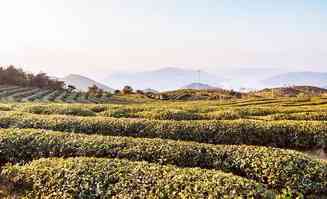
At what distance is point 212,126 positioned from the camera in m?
19.6

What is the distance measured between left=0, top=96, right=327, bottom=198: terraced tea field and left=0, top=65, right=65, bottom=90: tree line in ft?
253

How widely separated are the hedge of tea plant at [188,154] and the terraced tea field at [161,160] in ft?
0.11

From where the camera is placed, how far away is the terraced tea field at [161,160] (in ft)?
39.2

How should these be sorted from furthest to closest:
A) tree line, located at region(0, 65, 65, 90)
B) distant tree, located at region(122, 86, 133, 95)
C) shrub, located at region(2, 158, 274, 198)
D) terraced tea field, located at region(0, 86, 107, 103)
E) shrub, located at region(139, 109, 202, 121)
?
distant tree, located at region(122, 86, 133, 95) → tree line, located at region(0, 65, 65, 90) → terraced tea field, located at region(0, 86, 107, 103) → shrub, located at region(139, 109, 202, 121) → shrub, located at region(2, 158, 274, 198)

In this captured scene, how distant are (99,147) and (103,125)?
15.0 feet

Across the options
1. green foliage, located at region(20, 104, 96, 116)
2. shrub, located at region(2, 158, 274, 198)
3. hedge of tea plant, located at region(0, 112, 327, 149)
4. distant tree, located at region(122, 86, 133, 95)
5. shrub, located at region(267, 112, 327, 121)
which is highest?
distant tree, located at region(122, 86, 133, 95)

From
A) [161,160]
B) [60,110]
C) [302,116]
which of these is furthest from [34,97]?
[161,160]

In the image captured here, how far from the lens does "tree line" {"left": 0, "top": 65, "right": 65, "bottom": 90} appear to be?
93562mm

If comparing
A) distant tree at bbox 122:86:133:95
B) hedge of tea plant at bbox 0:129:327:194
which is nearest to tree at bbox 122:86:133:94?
distant tree at bbox 122:86:133:95

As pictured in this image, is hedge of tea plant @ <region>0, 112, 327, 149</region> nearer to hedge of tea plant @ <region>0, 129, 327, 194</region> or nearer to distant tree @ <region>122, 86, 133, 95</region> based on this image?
hedge of tea plant @ <region>0, 129, 327, 194</region>

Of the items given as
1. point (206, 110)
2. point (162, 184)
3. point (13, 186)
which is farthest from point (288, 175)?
point (206, 110)

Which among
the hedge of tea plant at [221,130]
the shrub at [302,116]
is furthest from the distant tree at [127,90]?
the hedge of tea plant at [221,130]

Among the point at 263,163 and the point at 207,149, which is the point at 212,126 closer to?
the point at 207,149

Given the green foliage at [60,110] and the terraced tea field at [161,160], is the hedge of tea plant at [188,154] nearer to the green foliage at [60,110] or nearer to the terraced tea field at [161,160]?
the terraced tea field at [161,160]
